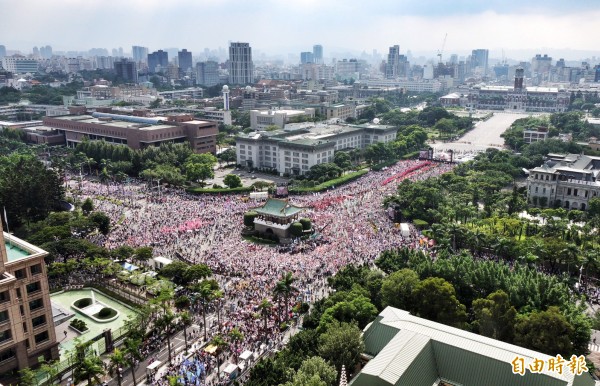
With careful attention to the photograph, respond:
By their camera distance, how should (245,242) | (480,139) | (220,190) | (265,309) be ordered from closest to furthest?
1. (265,309)
2. (245,242)
3. (220,190)
4. (480,139)

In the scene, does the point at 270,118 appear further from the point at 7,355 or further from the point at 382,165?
the point at 7,355

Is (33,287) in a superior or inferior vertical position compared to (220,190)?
superior

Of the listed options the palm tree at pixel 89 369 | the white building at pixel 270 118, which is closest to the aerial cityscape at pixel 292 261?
the palm tree at pixel 89 369

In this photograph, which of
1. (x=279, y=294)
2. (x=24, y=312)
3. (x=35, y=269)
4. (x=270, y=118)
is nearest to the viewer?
(x=24, y=312)

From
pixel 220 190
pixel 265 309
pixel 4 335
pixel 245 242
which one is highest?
pixel 4 335

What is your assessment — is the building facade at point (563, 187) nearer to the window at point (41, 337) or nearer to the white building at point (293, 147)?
the white building at point (293, 147)

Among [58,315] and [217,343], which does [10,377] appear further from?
[217,343]

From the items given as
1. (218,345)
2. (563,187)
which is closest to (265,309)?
(218,345)

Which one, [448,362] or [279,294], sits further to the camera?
[279,294]
